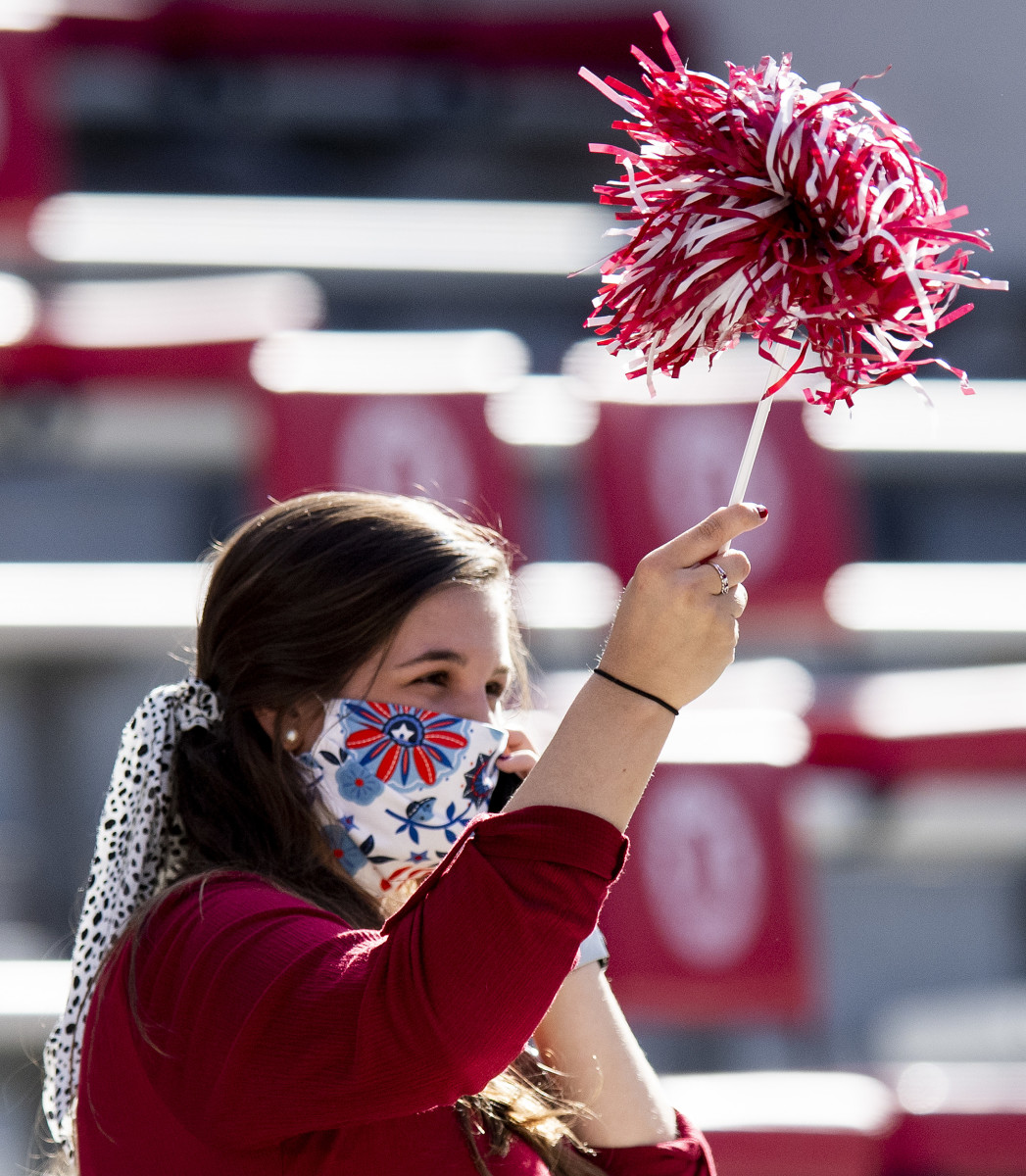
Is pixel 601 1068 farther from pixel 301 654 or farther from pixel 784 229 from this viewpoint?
pixel 784 229

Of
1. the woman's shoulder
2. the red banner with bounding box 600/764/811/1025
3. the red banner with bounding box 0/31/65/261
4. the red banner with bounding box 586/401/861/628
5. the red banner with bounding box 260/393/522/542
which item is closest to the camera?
the woman's shoulder

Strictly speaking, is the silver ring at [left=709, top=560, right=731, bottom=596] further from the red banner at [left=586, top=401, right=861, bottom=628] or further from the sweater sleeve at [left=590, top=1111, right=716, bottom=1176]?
the red banner at [left=586, top=401, right=861, bottom=628]

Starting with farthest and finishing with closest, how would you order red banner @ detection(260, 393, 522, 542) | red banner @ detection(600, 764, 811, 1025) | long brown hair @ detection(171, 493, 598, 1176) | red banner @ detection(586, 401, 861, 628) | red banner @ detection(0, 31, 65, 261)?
red banner @ detection(0, 31, 65, 261)
red banner @ detection(586, 401, 861, 628)
red banner @ detection(260, 393, 522, 542)
red banner @ detection(600, 764, 811, 1025)
long brown hair @ detection(171, 493, 598, 1176)

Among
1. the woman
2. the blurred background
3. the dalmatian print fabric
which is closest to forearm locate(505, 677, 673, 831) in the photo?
the woman

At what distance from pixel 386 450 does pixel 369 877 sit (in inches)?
93.7

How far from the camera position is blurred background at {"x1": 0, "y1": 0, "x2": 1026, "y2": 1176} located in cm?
320

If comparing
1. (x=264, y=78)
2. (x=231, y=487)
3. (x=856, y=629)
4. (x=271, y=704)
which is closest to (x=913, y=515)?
(x=856, y=629)

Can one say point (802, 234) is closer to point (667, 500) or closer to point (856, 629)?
point (667, 500)

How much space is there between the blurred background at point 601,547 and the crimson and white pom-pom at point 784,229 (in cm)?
171

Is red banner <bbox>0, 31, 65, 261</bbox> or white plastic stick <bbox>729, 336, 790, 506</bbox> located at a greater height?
red banner <bbox>0, 31, 65, 261</bbox>

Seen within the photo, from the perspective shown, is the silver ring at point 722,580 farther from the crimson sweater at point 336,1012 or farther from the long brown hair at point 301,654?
the long brown hair at point 301,654

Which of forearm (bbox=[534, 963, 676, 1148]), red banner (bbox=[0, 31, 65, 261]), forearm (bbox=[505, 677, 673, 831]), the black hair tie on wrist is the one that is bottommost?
forearm (bbox=[534, 963, 676, 1148])

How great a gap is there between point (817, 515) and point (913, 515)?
1.57m

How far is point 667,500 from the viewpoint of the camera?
3.71 meters
